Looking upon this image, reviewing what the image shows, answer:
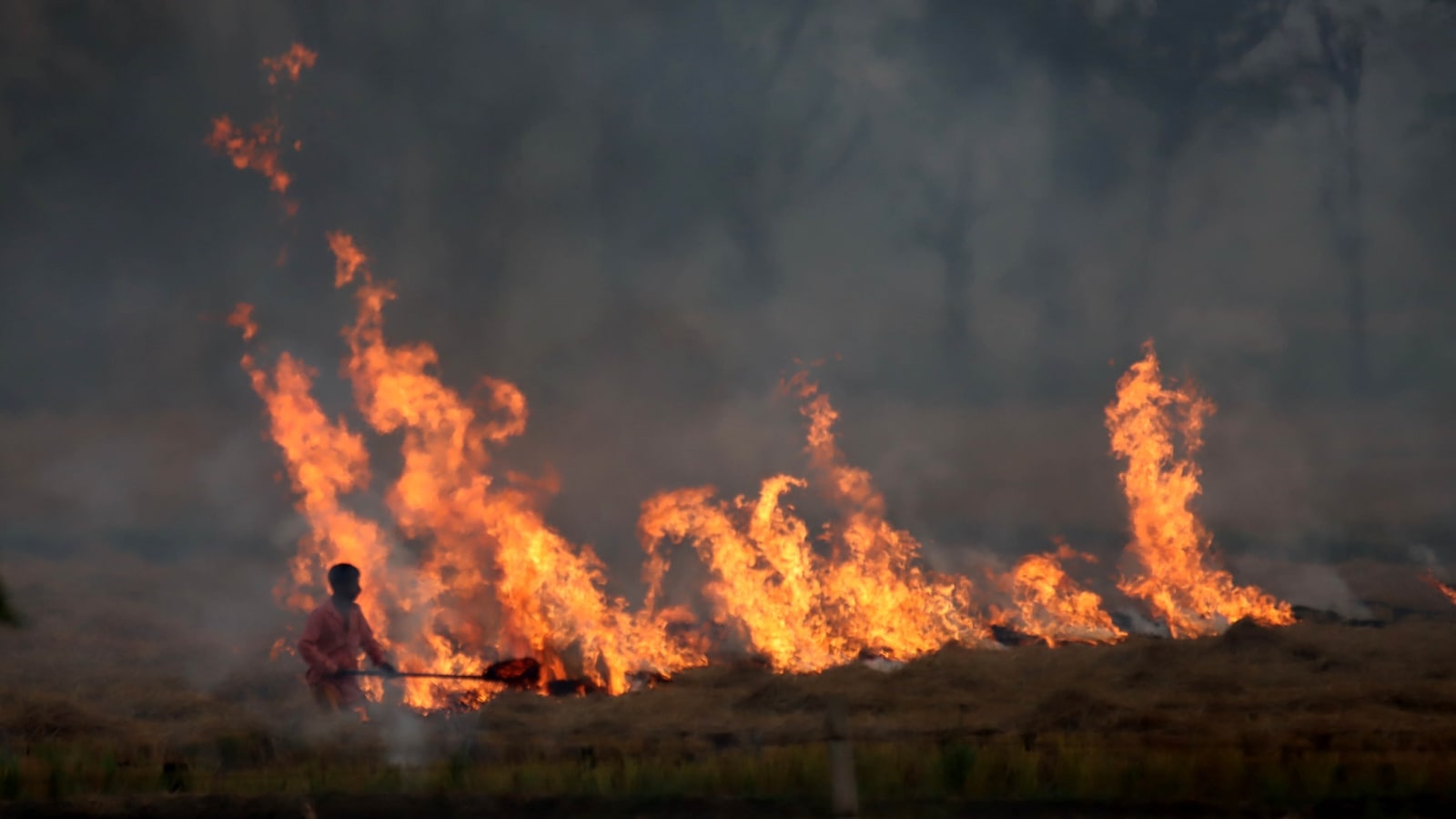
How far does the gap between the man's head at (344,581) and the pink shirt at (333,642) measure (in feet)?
0.39

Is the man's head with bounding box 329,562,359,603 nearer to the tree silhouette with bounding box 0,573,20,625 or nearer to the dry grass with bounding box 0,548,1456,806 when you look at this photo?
the dry grass with bounding box 0,548,1456,806

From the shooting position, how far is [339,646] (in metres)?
13.1

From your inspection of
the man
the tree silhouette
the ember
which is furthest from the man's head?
the tree silhouette

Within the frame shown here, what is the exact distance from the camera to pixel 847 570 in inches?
959

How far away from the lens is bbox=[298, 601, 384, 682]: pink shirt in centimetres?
1284

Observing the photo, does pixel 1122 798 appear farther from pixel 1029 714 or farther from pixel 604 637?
pixel 604 637

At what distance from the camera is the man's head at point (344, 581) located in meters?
13.1

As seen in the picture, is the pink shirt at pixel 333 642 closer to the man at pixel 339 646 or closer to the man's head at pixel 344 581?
the man at pixel 339 646

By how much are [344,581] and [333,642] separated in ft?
2.14

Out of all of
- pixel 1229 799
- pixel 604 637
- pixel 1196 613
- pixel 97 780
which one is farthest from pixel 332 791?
pixel 1196 613

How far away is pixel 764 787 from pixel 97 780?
6010 millimetres

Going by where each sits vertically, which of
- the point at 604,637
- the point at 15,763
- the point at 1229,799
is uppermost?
the point at 604,637

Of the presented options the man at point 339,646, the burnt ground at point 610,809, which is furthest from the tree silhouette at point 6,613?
the man at point 339,646

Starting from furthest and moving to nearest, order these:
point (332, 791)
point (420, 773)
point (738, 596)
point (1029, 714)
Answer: point (738, 596)
point (1029, 714)
point (420, 773)
point (332, 791)
